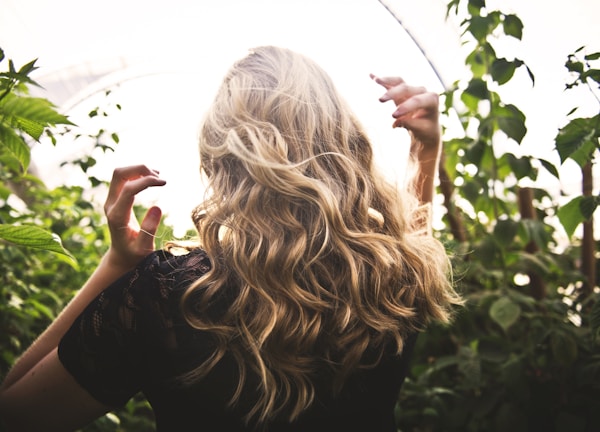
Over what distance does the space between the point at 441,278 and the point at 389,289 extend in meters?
0.22

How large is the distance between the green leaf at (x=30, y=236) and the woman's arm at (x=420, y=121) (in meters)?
0.93

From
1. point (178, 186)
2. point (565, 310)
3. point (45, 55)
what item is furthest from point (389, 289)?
point (45, 55)

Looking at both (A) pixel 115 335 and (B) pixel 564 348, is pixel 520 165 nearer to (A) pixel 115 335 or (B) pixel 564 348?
(B) pixel 564 348

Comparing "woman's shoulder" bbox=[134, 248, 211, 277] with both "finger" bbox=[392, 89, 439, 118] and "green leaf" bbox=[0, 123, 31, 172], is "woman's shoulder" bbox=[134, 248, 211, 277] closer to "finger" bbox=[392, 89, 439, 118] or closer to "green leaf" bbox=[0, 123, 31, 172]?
"green leaf" bbox=[0, 123, 31, 172]

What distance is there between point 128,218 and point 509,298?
1420mm

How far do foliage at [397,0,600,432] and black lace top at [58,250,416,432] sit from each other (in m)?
0.98

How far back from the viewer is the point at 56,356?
0.97 meters

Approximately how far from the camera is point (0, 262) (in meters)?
1.71

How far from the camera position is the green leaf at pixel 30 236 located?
801 mm

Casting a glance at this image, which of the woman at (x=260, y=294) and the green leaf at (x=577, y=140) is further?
the green leaf at (x=577, y=140)

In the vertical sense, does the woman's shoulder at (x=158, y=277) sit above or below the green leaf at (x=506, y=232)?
above

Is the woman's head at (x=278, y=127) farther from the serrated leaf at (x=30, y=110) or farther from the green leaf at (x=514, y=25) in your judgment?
the green leaf at (x=514, y=25)

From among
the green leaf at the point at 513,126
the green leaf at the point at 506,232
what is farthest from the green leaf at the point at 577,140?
the green leaf at the point at 506,232

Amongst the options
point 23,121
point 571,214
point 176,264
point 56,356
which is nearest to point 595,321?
point 571,214
